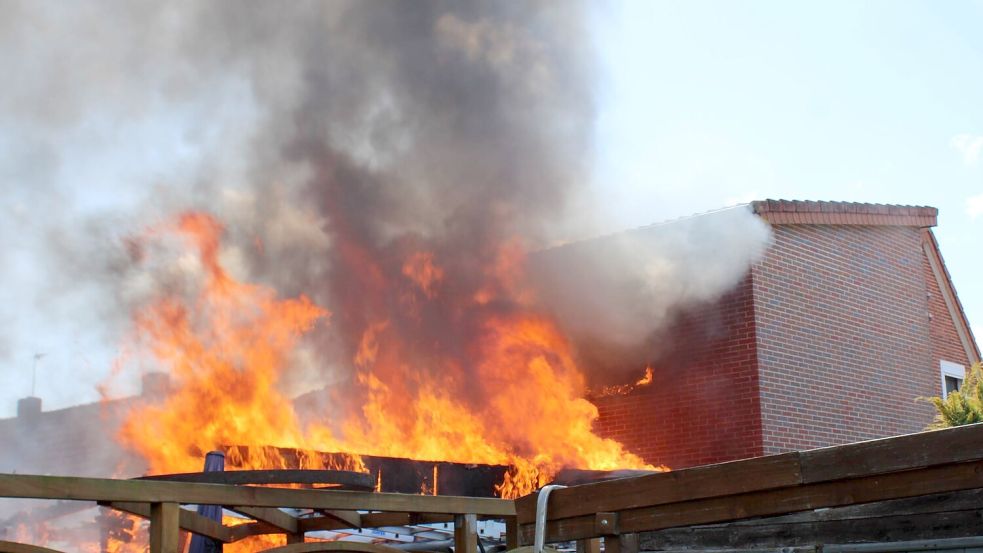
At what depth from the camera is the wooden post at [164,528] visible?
208 inches

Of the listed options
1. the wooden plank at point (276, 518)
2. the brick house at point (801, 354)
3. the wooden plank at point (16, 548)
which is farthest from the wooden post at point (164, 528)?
the brick house at point (801, 354)

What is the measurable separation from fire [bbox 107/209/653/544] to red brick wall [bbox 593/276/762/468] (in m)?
0.29

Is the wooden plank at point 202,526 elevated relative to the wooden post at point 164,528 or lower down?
elevated

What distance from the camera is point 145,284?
13.4m

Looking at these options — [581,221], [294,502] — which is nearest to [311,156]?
[581,221]

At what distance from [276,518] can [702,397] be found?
634cm

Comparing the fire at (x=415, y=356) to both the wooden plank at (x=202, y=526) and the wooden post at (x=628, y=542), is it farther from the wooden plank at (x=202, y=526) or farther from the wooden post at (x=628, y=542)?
the wooden post at (x=628, y=542)

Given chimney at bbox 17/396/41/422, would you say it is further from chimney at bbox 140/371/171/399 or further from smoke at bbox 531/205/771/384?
smoke at bbox 531/205/771/384

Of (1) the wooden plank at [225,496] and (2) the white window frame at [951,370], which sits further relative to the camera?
(2) the white window frame at [951,370]

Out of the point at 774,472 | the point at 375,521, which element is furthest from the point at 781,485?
the point at 375,521

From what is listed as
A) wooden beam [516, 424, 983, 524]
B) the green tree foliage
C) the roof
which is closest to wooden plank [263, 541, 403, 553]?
wooden beam [516, 424, 983, 524]

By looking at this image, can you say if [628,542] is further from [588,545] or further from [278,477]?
[278,477]

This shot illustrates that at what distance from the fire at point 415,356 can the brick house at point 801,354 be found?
0.64 metres

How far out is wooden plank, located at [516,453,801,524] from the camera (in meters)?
4.09
